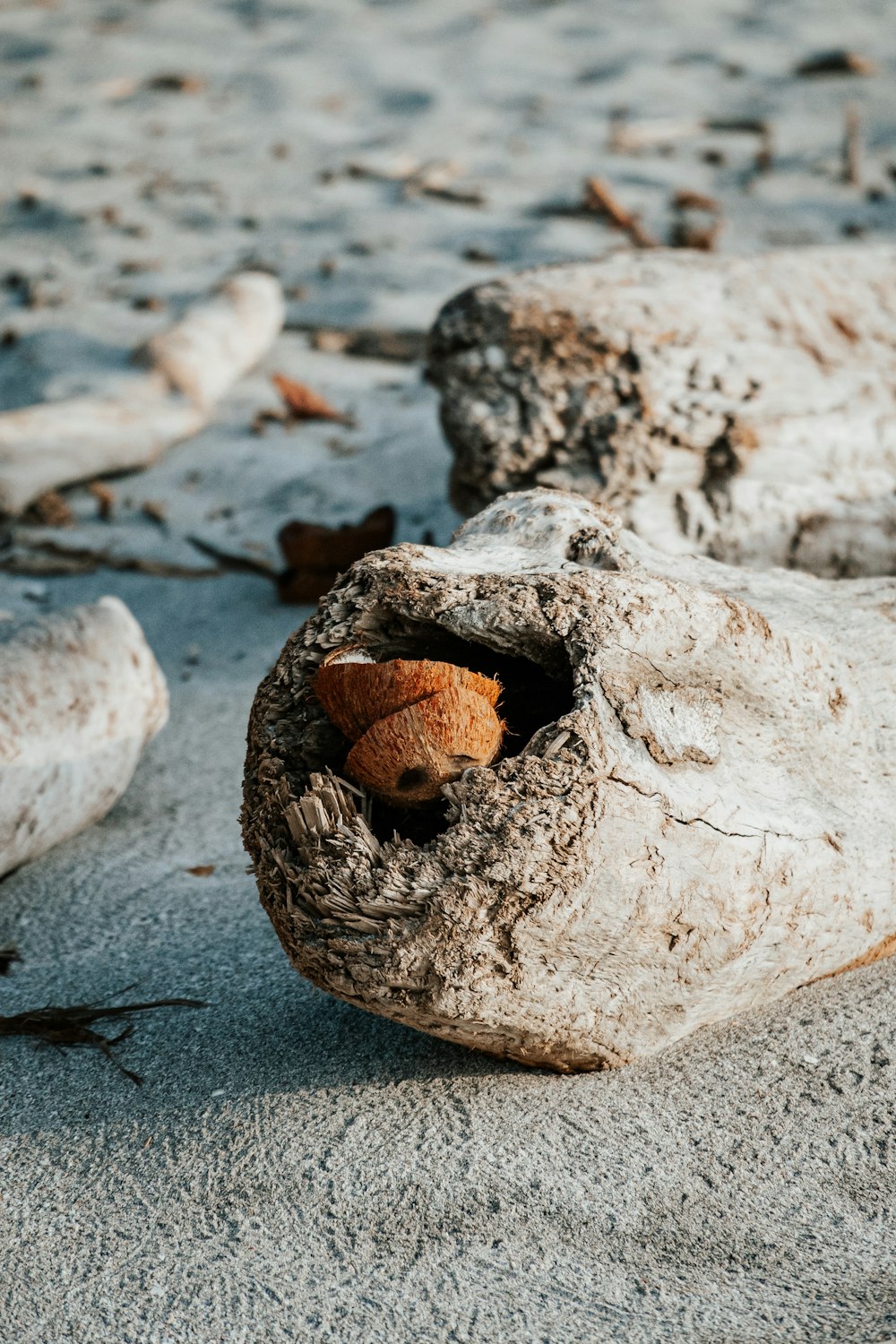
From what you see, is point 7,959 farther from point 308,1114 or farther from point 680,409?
point 680,409

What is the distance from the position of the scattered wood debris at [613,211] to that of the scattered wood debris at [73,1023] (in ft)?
15.3

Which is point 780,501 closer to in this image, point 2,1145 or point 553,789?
point 553,789

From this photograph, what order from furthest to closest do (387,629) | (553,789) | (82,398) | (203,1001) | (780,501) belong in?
1. (82,398)
2. (780,501)
3. (203,1001)
4. (387,629)
5. (553,789)

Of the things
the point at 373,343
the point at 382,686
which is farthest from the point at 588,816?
the point at 373,343

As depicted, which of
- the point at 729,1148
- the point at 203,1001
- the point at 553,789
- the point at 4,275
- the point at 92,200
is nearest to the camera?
the point at 553,789

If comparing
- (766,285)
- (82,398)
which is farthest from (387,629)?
(82,398)

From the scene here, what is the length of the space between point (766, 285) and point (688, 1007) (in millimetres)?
2457

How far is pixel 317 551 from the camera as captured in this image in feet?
13.0

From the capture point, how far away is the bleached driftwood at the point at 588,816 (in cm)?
181

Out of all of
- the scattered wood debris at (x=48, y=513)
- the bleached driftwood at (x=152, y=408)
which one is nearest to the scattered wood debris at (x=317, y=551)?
the scattered wood debris at (x=48, y=513)

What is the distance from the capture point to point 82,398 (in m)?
4.95

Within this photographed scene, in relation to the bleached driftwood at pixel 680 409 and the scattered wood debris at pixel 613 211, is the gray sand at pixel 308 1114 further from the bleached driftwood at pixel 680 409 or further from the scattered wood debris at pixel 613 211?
the scattered wood debris at pixel 613 211

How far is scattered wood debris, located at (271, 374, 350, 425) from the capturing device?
5.02 meters

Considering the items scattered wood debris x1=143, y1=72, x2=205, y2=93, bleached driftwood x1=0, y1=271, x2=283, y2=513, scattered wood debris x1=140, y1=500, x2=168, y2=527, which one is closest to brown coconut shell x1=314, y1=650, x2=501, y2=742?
scattered wood debris x1=140, y1=500, x2=168, y2=527
